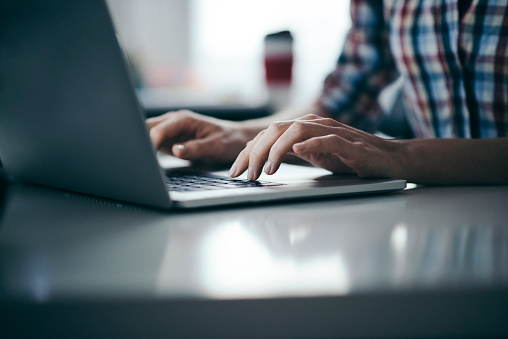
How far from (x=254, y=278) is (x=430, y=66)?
93cm

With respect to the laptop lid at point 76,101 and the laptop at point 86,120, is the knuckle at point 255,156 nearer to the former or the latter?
the laptop at point 86,120

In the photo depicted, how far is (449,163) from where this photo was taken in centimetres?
63

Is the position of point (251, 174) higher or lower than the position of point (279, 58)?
lower

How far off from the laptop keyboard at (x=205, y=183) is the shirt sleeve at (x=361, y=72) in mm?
670

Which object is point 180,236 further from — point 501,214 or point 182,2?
point 182,2

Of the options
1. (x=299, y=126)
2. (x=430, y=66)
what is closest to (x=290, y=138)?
(x=299, y=126)

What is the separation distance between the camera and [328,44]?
133 inches

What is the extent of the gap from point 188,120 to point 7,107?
33cm

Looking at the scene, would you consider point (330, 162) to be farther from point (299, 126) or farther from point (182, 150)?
point (182, 150)

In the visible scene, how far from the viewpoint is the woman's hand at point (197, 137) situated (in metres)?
0.79

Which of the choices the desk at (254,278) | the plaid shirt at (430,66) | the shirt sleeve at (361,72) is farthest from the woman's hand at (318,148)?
the shirt sleeve at (361,72)

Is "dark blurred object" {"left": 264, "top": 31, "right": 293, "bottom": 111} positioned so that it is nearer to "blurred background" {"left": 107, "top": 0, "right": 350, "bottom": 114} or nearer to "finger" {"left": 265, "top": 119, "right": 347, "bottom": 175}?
"blurred background" {"left": 107, "top": 0, "right": 350, "bottom": 114}

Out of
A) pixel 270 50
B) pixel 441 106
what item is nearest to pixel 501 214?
pixel 441 106

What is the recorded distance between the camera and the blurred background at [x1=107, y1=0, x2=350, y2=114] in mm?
3367
